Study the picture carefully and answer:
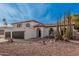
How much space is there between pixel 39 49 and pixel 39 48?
1cm

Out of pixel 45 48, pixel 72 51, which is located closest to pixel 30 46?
pixel 45 48

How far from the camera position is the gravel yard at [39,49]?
405cm

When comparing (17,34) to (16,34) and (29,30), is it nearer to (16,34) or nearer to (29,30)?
(16,34)

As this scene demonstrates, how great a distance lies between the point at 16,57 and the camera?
4055mm

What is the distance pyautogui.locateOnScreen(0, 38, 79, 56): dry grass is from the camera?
4.05 metres

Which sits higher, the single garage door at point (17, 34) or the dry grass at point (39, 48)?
the single garage door at point (17, 34)

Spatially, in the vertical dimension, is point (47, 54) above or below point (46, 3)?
below

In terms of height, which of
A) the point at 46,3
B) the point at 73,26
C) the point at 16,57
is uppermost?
the point at 46,3

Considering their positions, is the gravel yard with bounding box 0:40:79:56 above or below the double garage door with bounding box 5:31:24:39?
below

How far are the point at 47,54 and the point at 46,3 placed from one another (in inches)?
21.7

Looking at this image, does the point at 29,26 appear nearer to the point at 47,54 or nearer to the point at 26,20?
the point at 26,20

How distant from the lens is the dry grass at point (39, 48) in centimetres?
405

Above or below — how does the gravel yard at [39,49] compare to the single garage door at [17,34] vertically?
below

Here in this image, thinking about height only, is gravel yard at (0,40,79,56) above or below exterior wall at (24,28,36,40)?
below
